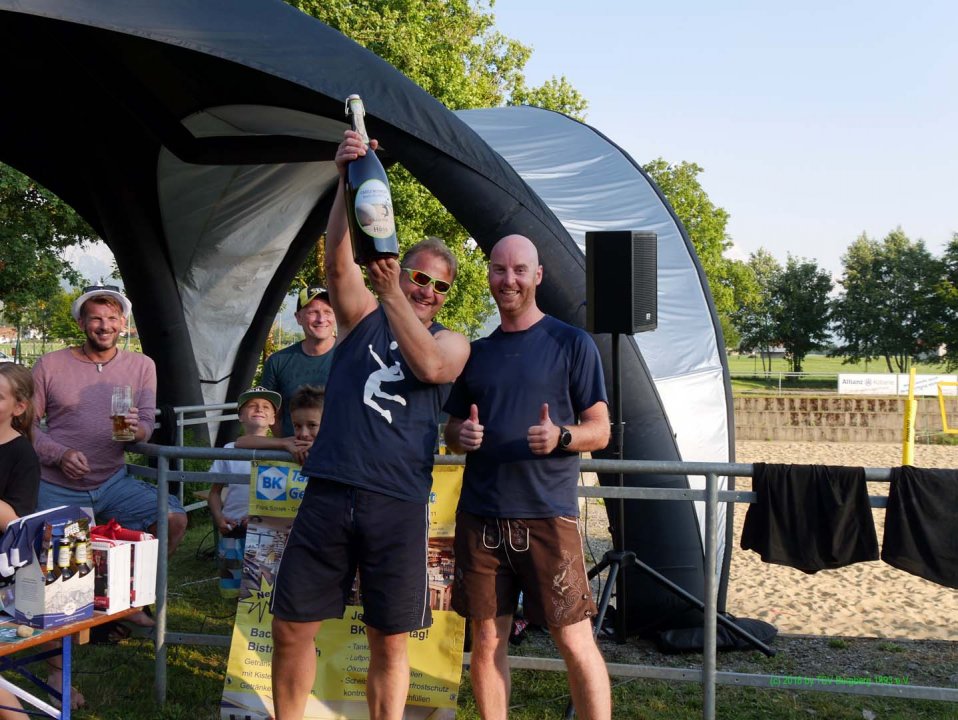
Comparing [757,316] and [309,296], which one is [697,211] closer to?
[757,316]

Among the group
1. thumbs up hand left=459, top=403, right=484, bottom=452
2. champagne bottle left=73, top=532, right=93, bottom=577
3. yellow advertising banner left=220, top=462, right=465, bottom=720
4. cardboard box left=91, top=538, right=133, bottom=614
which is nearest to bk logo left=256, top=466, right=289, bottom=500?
yellow advertising banner left=220, top=462, right=465, bottom=720

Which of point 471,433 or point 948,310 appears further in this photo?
point 948,310

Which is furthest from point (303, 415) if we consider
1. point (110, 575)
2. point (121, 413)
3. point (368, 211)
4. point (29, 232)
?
point (29, 232)

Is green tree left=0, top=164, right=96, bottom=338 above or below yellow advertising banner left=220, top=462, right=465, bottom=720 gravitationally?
above

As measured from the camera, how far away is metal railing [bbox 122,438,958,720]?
3.61m

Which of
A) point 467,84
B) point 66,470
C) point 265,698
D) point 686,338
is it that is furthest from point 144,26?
point 467,84

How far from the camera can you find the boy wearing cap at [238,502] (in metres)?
5.20

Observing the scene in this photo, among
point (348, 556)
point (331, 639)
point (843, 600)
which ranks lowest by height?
point (843, 600)

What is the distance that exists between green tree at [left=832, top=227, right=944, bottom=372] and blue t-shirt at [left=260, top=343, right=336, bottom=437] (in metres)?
41.8

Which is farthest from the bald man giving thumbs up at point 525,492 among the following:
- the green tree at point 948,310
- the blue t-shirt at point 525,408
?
the green tree at point 948,310

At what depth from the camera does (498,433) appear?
3.20m

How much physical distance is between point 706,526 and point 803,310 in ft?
162

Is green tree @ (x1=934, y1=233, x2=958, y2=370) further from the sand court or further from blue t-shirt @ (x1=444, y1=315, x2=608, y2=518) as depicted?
blue t-shirt @ (x1=444, y1=315, x2=608, y2=518)

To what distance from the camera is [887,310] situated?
151ft
